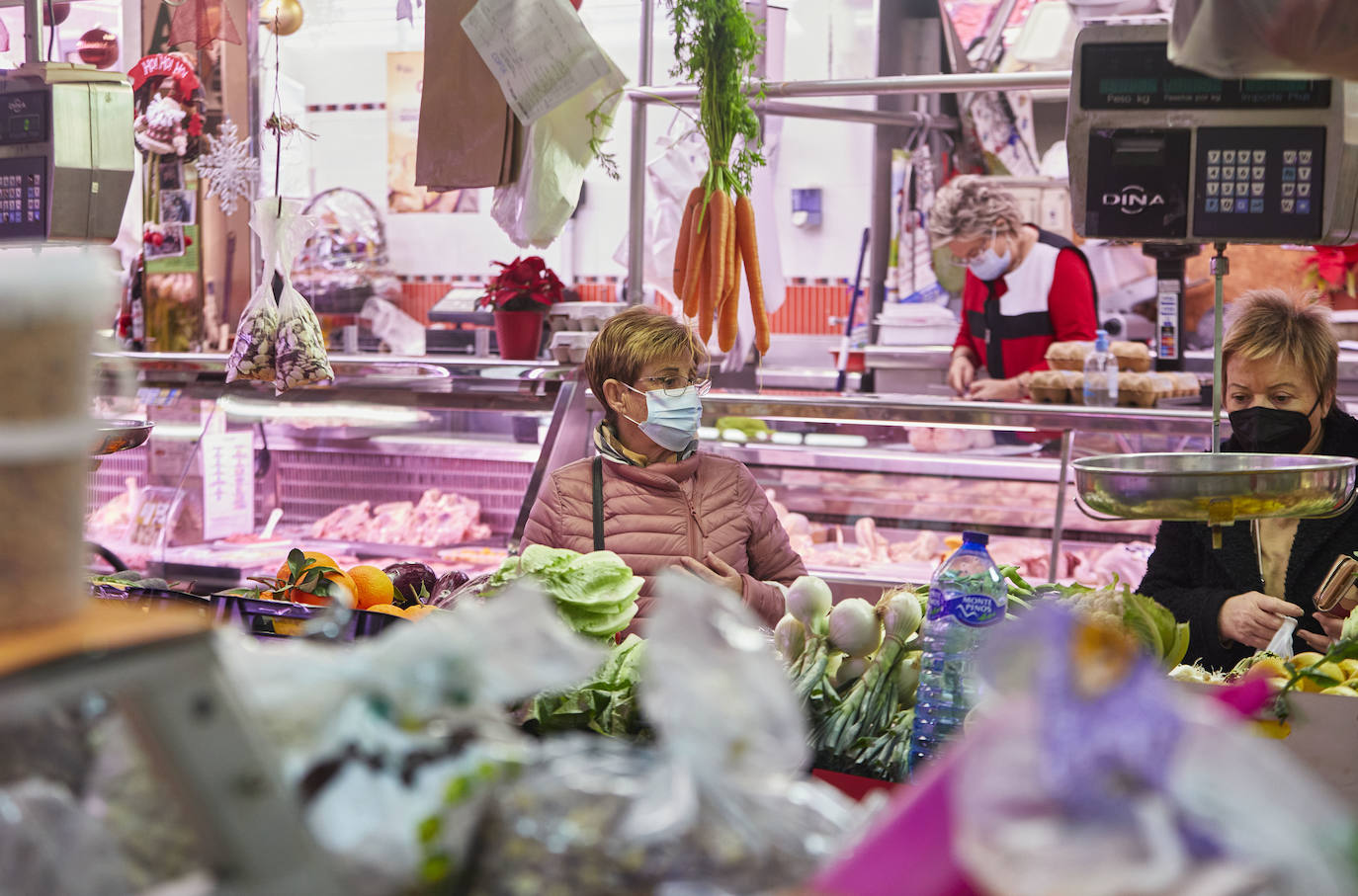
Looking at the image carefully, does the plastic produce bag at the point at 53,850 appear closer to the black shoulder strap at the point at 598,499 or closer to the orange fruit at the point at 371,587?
the orange fruit at the point at 371,587

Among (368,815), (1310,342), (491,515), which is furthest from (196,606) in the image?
(1310,342)

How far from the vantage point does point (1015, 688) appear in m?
0.85

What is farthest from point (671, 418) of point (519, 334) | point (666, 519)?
point (519, 334)

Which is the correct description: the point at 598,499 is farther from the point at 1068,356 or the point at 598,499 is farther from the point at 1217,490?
the point at 1068,356

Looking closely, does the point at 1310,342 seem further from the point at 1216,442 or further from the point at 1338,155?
the point at 1216,442

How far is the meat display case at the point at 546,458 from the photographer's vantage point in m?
4.06

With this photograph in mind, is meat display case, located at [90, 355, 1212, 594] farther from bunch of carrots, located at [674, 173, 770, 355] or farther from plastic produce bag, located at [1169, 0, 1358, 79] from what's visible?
plastic produce bag, located at [1169, 0, 1358, 79]

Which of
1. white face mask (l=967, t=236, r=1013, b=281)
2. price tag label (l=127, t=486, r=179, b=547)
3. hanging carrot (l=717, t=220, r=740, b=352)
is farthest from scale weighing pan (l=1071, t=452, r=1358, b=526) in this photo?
white face mask (l=967, t=236, r=1013, b=281)

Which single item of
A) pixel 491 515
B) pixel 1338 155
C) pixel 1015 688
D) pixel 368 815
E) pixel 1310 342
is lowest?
pixel 491 515

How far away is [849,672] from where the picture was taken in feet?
7.89

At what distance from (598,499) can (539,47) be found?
1229mm

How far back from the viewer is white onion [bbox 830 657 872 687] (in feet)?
7.87

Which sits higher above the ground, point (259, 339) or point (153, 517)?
point (259, 339)

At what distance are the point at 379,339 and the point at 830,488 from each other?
5422 mm
